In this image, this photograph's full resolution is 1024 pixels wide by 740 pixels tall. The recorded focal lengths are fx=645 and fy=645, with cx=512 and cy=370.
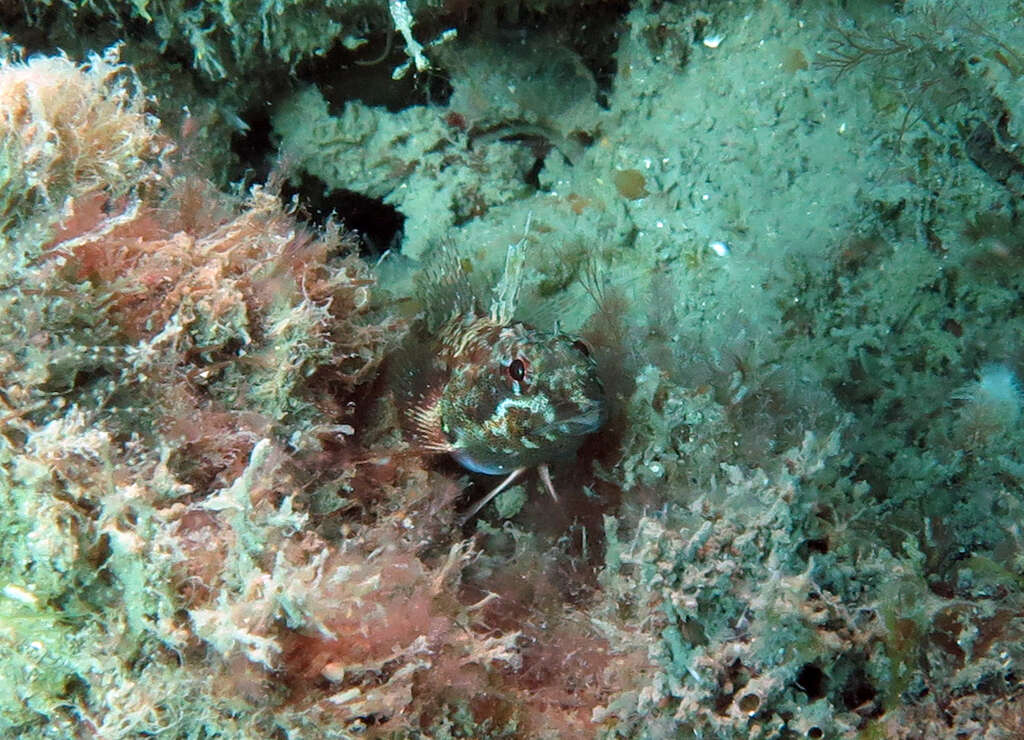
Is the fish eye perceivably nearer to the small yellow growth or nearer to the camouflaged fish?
the camouflaged fish

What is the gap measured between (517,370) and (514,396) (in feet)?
0.47

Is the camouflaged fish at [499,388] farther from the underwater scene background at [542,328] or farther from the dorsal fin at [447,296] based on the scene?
the underwater scene background at [542,328]

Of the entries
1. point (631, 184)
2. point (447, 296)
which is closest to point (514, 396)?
point (447, 296)

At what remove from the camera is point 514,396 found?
3434mm

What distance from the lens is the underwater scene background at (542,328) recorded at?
2.24 meters

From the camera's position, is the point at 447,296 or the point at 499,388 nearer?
the point at 499,388

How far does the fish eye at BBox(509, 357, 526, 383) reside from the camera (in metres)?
3.39

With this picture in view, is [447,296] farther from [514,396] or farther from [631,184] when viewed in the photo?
[631,184]

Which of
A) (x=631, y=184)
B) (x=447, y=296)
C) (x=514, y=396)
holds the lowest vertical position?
(x=514, y=396)

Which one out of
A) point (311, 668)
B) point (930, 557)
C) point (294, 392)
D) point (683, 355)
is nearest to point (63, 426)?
point (294, 392)

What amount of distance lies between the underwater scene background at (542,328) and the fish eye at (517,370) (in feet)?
2.06

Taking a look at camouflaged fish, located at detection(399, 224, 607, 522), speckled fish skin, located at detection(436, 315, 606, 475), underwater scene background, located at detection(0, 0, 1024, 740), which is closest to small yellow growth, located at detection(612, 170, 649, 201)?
underwater scene background, located at detection(0, 0, 1024, 740)

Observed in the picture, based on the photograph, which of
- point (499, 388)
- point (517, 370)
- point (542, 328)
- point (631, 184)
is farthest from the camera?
point (631, 184)

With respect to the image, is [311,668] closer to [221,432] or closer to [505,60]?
[221,432]
